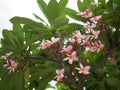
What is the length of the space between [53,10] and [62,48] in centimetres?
36

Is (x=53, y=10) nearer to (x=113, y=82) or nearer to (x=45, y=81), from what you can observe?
(x=45, y=81)

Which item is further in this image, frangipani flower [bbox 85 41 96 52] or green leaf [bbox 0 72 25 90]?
Answer: green leaf [bbox 0 72 25 90]

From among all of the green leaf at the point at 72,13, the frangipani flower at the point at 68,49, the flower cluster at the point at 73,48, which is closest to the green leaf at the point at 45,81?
the flower cluster at the point at 73,48

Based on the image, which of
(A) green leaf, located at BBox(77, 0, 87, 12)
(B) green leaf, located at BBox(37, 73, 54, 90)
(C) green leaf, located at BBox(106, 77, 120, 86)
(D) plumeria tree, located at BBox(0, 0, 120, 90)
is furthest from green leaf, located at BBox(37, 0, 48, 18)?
(C) green leaf, located at BBox(106, 77, 120, 86)

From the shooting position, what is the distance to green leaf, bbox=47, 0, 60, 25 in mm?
1768

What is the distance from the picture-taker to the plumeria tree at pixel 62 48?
1522mm

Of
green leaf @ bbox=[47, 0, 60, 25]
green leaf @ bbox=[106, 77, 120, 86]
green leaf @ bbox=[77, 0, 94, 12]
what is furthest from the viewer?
green leaf @ bbox=[77, 0, 94, 12]

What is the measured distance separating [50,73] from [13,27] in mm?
422

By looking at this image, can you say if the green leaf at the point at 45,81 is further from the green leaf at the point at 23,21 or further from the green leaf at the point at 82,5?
the green leaf at the point at 82,5

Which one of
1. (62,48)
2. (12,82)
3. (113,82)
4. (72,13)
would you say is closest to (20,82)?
(12,82)

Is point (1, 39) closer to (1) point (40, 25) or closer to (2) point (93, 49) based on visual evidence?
(1) point (40, 25)

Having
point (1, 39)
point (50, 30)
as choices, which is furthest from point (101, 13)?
point (1, 39)

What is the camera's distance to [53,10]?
1778 millimetres

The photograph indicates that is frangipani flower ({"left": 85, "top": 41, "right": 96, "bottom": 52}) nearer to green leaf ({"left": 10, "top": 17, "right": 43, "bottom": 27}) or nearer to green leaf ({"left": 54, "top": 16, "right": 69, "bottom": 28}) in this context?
green leaf ({"left": 54, "top": 16, "right": 69, "bottom": 28})
